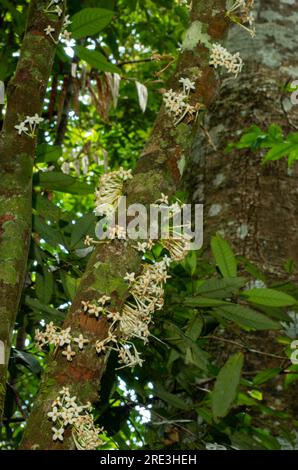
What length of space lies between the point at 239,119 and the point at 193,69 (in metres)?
1.38

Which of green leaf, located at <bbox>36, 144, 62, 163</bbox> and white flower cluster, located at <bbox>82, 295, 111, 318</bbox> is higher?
green leaf, located at <bbox>36, 144, 62, 163</bbox>

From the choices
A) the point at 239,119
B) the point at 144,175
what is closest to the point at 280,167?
the point at 239,119

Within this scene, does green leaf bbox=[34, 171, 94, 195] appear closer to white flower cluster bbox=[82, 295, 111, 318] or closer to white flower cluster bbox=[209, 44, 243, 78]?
white flower cluster bbox=[209, 44, 243, 78]

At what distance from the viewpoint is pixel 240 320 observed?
67.9 inches

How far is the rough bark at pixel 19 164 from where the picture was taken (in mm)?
1309

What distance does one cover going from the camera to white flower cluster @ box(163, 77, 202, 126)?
1.50 m

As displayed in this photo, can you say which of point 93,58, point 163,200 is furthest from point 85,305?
point 93,58

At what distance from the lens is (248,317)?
1704 mm

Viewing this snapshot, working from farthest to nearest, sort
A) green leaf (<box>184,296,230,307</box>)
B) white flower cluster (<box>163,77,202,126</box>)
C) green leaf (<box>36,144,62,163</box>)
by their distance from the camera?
1. green leaf (<box>36,144,62,163</box>)
2. green leaf (<box>184,296,230,307</box>)
3. white flower cluster (<box>163,77,202,126</box>)

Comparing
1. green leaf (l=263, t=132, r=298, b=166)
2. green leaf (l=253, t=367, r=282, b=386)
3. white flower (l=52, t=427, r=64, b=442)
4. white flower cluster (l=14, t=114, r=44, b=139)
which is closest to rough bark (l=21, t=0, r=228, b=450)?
white flower (l=52, t=427, r=64, b=442)

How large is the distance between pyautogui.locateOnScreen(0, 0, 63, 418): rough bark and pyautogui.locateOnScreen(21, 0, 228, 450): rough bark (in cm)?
10

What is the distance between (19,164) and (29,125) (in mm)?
88

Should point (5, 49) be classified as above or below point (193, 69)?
above
